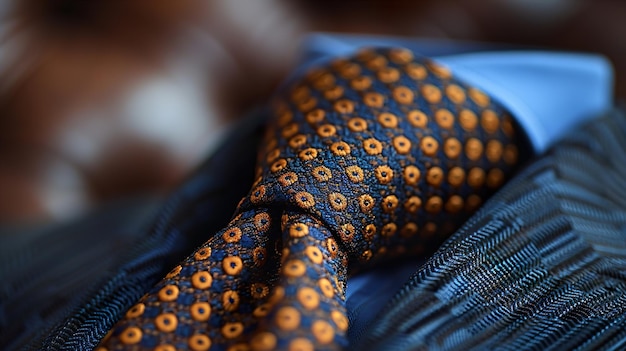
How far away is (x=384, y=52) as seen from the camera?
33 cm

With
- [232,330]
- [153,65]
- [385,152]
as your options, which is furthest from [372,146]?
[153,65]

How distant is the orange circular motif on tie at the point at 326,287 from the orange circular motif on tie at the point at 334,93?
0.37 feet

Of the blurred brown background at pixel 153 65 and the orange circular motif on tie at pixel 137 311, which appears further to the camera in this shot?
the blurred brown background at pixel 153 65

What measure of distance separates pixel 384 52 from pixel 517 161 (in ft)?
0.32

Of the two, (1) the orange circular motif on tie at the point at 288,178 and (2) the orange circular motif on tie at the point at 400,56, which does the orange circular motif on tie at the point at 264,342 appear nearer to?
(1) the orange circular motif on tie at the point at 288,178

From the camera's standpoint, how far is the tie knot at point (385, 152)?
251 millimetres

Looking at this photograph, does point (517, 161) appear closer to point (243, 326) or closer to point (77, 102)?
point (243, 326)

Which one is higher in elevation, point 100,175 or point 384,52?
point 384,52

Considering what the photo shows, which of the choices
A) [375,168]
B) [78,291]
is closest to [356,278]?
[375,168]

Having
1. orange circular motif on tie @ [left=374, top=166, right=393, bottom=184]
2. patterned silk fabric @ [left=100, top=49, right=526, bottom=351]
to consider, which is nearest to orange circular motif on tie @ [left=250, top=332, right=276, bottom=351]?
patterned silk fabric @ [left=100, top=49, right=526, bottom=351]

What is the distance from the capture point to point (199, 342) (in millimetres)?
209

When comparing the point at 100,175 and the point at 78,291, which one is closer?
the point at 78,291

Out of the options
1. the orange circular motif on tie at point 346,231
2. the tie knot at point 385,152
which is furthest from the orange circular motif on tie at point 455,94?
the orange circular motif on tie at point 346,231

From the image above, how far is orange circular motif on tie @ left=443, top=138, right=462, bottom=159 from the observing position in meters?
0.28
